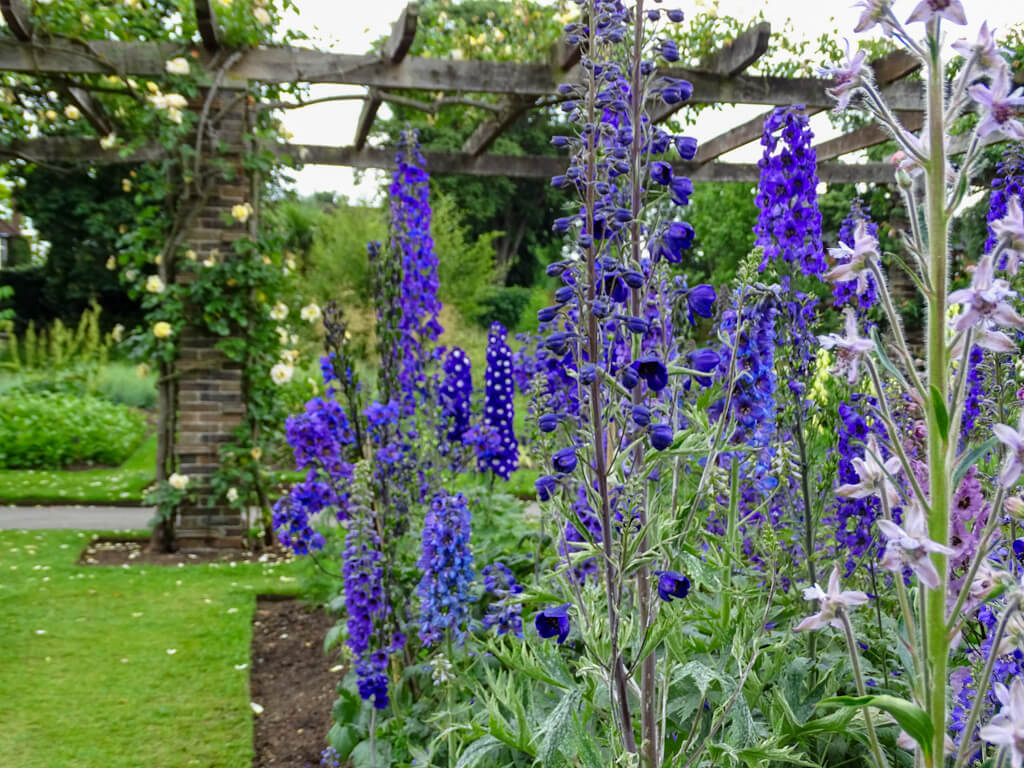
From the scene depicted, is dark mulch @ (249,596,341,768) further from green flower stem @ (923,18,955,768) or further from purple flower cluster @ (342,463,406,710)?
green flower stem @ (923,18,955,768)

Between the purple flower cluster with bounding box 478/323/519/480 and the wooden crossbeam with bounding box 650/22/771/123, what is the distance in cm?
170

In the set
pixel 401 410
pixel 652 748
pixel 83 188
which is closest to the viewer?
pixel 652 748

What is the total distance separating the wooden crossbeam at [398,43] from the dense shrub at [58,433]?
16.8ft

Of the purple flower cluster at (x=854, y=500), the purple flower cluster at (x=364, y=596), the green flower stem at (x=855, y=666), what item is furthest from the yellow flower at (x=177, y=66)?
the green flower stem at (x=855, y=666)

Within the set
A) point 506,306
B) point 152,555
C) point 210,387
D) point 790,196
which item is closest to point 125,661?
point 152,555

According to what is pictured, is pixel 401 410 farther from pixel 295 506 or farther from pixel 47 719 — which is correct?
pixel 47 719

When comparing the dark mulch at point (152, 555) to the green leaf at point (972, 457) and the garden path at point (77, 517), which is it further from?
the green leaf at point (972, 457)

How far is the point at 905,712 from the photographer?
1.09m

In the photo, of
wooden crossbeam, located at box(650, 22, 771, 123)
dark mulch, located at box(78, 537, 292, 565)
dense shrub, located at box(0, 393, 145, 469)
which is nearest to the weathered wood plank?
wooden crossbeam, located at box(650, 22, 771, 123)

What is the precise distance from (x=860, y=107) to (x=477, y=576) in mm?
2640

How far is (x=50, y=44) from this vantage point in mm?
5785

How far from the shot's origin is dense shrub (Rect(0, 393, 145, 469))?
30.5 feet

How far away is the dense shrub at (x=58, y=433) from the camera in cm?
928

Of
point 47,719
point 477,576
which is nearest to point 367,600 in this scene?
point 477,576
